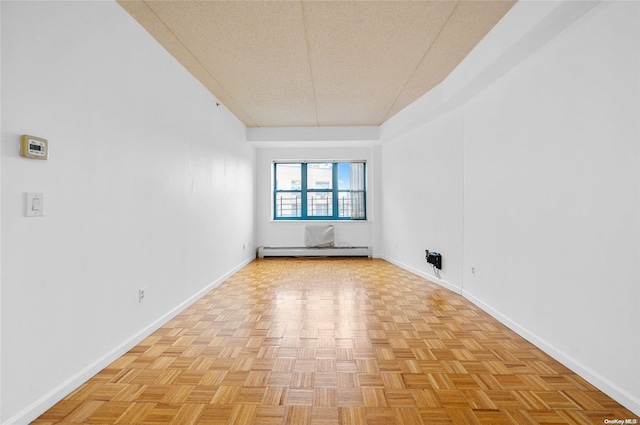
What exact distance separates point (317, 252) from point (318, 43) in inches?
185

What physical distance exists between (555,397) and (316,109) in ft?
14.8

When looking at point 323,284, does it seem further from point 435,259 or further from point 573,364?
point 573,364

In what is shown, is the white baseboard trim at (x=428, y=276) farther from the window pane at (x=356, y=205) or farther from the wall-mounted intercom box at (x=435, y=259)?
the window pane at (x=356, y=205)

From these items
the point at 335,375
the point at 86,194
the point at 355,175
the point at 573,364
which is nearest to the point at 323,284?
the point at 335,375

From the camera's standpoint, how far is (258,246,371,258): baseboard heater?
7.02m

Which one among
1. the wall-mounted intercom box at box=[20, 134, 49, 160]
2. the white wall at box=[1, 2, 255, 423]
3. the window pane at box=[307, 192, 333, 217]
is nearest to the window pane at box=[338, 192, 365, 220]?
the window pane at box=[307, 192, 333, 217]

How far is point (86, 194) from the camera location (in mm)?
2057

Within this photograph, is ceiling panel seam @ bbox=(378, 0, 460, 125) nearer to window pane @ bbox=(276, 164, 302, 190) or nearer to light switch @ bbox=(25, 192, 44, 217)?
window pane @ bbox=(276, 164, 302, 190)

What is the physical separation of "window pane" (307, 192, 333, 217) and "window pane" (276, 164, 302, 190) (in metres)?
0.41

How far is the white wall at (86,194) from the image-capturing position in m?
1.59

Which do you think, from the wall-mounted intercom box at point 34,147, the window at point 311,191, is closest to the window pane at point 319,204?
the window at point 311,191

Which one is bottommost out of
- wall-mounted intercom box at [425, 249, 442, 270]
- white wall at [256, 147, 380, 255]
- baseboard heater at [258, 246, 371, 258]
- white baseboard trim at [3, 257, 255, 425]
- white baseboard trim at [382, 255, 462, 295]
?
white baseboard trim at [3, 257, 255, 425]

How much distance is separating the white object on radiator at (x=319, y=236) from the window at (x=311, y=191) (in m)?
0.39

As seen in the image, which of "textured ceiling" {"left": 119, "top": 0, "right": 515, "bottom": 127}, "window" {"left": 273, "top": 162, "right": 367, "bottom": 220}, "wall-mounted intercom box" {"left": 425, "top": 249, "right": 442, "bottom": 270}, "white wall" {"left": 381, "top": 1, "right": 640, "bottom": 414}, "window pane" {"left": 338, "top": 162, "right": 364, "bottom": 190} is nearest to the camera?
"white wall" {"left": 381, "top": 1, "right": 640, "bottom": 414}
